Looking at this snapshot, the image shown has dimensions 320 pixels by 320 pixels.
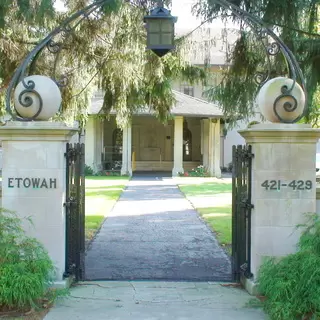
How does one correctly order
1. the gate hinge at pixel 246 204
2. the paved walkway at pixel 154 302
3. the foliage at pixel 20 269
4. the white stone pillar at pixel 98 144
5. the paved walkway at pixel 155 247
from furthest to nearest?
the white stone pillar at pixel 98 144 → the paved walkway at pixel 155 247 → the gate hinge at pixel 246 204 → the paved walkway at pixel 154 302 → the foliage at pixel 20 269

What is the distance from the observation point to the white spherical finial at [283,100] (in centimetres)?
643

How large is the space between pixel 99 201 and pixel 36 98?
10872 mm

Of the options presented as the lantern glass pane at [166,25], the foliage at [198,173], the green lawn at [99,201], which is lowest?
the green lawn at [99,201]

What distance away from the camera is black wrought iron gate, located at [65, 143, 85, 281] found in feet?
22.4

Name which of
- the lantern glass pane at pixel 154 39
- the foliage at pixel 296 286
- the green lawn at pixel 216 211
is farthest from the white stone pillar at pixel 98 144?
the foliage at pixel 296 286

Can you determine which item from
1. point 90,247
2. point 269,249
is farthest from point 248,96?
Answer: point 90,247

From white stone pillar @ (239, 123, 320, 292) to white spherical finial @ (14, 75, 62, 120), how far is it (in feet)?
8.14

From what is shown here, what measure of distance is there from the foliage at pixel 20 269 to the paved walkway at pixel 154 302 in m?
0.34

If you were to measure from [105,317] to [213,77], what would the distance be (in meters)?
6.37

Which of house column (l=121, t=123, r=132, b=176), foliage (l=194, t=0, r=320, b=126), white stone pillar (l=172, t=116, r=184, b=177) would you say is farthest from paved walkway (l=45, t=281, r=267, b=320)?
white stone pillar (l=172, t=116, r=184, b=177)

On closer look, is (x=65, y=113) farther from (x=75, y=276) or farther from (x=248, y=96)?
(x=75, y=276)

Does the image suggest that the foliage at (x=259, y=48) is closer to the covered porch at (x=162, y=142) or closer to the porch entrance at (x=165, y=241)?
the porch entrance at (x=165, y=241)

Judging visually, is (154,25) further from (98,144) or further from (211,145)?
(98,144)

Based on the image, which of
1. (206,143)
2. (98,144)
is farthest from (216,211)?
(98,144)
